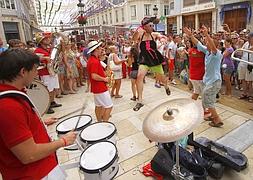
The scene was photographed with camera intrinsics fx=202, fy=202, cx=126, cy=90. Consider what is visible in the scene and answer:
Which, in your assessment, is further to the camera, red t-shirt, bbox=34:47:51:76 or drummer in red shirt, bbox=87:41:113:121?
red t-shirt, bbox=34:47:51:76

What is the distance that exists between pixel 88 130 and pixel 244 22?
1762 centimetres

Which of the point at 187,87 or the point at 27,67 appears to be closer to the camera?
the point at 27,67

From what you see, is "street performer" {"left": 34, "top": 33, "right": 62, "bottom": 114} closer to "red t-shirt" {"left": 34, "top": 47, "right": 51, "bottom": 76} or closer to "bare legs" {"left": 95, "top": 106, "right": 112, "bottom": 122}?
"red t-shirt" {"left": 34, "top": 47, "right": 51, "bottom": 76}

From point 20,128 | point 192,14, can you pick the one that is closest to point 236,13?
point 192,14

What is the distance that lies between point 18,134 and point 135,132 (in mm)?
3341

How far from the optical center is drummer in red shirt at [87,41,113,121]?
3673 mm

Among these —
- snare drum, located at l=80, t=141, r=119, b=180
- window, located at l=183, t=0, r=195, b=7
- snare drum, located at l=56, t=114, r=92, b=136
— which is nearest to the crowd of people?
snare drum, located at l=80, t=141, r=119, b=180

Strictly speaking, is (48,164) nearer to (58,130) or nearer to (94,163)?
(94,163)

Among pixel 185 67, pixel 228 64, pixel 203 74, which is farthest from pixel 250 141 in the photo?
pixel 185 67

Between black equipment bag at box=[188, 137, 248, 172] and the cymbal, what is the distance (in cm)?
131

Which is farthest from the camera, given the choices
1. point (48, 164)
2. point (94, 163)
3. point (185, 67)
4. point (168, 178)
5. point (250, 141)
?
point (185, 67)

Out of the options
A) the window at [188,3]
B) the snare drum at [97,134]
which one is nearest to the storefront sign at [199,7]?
the window at [188,3]

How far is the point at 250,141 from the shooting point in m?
3.75

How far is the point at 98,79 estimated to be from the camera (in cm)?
368
